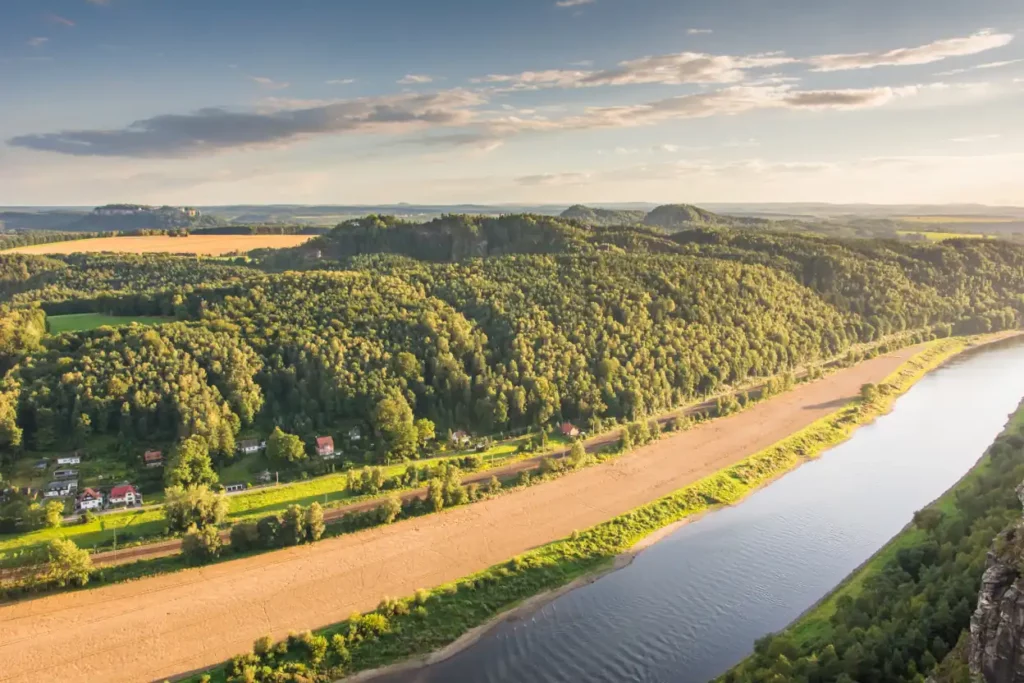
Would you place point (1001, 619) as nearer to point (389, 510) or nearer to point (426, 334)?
point (389, 510)

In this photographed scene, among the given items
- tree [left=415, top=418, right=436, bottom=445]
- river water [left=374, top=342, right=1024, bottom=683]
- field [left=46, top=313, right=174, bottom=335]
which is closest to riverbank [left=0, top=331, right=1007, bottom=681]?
river water [left=374, top=342, right=1024, bottom=683]

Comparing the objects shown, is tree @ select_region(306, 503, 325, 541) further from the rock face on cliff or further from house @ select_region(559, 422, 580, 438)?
the rock face on cliff

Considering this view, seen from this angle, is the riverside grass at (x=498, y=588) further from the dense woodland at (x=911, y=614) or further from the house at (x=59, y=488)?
the house at (x=59, y=488)

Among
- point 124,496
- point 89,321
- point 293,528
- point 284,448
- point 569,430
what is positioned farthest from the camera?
point 89,321

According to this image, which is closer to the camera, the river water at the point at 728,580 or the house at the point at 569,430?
the river water at the point at 728,580

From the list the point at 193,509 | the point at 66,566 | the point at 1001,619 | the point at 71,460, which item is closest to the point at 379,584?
the point at 193,509

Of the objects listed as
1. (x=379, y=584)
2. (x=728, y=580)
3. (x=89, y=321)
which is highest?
(x=89, y=321)

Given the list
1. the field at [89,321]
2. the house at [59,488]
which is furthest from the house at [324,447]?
the field at [89,321]
